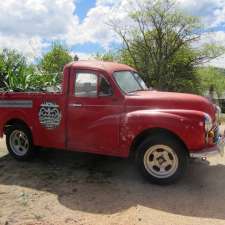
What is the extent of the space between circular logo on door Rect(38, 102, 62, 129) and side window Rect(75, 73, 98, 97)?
20.5 inches

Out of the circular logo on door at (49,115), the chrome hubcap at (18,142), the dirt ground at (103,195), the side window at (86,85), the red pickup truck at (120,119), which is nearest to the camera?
the dirt ground at (103,195)

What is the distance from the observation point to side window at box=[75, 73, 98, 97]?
21.7 ft

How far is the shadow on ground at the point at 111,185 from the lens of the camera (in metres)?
5.30

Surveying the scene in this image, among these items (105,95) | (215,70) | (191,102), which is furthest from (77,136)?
(215,70)

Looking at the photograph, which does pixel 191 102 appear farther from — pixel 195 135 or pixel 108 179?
pixel 108 179

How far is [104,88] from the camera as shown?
6.54 m

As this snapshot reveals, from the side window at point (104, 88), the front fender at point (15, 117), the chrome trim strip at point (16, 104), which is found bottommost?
the front fender at point (15, 117)

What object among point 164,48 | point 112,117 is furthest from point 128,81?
point 164,48

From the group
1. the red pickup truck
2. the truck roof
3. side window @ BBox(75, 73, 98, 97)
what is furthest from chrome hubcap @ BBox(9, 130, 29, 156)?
the truck roof

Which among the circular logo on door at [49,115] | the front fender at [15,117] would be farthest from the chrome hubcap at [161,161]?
the front fender at [15,117]

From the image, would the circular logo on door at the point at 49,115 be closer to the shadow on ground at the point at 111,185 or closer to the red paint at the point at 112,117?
the red paint at the point at 112,117

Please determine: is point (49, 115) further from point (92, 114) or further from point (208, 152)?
point (208, 152)

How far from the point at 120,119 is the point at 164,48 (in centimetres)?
2000

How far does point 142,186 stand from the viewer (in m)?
6.04
